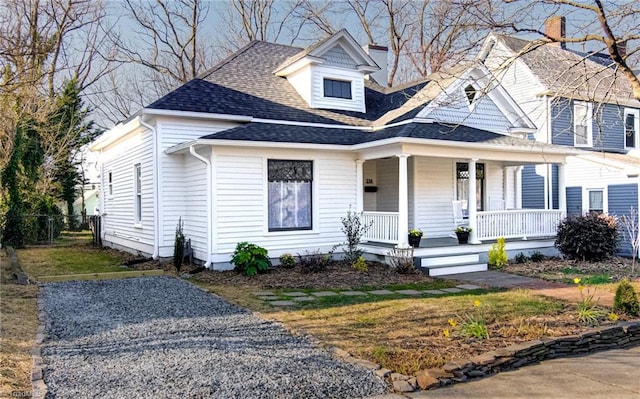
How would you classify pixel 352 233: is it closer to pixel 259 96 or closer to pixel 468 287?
pixel 468 287

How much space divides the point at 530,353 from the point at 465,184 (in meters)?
10.4

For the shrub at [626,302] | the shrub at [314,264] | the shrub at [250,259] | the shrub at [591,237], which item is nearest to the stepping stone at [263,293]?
the shrub at [250,259]

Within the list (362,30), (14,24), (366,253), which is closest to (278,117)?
(366,253)

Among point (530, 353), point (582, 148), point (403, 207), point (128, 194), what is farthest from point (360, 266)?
point (582, 148)

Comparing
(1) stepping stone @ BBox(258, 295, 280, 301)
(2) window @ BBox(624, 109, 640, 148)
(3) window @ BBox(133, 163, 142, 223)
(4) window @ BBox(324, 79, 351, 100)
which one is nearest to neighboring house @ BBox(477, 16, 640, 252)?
(2) window @ BBox(624, 109, 640, 148)

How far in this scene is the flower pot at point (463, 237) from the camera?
12813 millimetres

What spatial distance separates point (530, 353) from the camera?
5273 millimetres

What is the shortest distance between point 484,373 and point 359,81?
12.3 metres

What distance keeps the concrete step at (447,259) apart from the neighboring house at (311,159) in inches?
4.2

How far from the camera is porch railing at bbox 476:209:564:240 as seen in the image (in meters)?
13.2

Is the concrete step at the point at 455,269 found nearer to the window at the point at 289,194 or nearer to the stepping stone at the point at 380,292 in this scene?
the stepping stone at the point at 380,292

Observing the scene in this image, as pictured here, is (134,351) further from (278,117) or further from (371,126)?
(371,126)

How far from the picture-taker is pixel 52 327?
625 centimetres

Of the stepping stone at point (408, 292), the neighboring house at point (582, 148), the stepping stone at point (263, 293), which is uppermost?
the neighboring house at point (582, 148)
